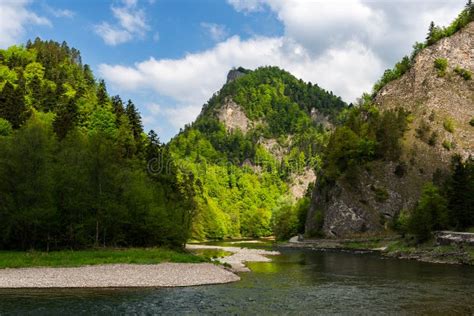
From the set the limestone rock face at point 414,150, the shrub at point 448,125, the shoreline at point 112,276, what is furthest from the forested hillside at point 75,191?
the shrub at point 448,125

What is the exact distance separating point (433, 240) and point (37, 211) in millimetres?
69116

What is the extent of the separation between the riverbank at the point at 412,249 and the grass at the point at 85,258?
38328mm

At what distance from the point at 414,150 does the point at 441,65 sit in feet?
127

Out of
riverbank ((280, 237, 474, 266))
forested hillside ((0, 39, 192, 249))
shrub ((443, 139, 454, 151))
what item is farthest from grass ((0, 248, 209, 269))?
shrub ((443, 139, 454, 151))

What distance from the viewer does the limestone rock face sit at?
137 m

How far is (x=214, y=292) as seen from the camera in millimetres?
42000

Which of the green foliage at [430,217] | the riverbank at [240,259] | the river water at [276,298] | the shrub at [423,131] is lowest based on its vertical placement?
the riverbank at [240,259]

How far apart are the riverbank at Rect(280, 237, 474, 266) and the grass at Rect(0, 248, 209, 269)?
126 ft

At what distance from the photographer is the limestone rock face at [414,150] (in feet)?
449

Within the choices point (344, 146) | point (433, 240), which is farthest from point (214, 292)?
point (344, 146)

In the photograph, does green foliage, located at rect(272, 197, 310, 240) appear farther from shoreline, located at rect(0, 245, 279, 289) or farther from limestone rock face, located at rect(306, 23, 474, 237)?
shoreline, located at rect(0, 245, 279, 289)

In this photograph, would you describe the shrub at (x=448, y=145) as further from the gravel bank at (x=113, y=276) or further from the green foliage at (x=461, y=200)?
the gravel bank at (x=113, y=276)

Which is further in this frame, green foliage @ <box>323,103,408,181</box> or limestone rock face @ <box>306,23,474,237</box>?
green foliage @ <box>323,103,408,181</box>

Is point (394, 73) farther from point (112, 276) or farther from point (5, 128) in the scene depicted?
point (112, 276)
